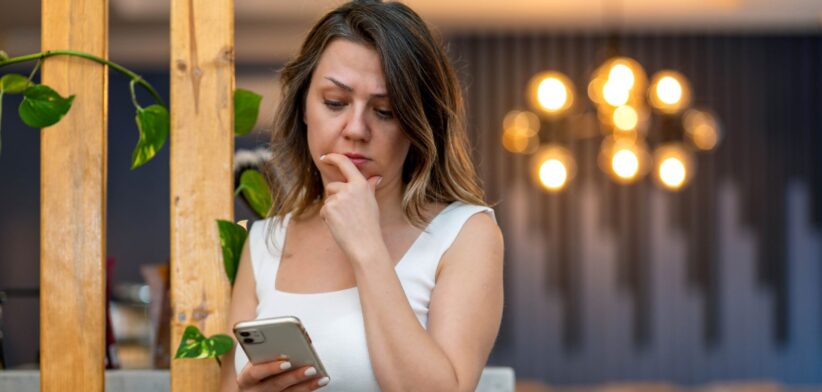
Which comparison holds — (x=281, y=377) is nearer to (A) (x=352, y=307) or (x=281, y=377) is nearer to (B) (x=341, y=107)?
(A) (x=352, y=307)

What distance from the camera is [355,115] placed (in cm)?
136

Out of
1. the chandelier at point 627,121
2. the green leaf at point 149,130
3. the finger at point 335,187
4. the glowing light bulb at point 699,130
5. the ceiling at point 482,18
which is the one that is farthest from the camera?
the ceiling at point 482,18

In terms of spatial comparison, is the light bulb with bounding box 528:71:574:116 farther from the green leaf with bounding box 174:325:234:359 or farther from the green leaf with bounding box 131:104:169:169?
the green leaf with bounding box 174:325:234:359

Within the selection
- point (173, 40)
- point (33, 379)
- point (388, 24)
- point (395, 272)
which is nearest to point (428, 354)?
point (395, 272)

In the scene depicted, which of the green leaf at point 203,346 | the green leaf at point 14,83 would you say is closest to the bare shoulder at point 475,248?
the green leaf at point 203,346

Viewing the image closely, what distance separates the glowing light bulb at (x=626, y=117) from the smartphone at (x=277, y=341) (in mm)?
3966

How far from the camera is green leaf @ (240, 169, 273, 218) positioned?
1.76 meters

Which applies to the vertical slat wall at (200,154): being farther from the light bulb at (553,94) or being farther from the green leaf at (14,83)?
the light bulb at (553,94)

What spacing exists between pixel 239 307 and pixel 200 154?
0.24 meters

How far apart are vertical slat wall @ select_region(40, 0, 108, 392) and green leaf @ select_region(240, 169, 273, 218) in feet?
0.84

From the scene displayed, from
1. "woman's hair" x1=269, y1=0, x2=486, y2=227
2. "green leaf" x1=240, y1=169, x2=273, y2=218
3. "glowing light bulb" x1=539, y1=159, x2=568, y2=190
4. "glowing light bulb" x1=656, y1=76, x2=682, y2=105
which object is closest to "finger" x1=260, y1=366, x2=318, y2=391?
"woman's hair" x1=269, y1=0, x2=486, y2=227

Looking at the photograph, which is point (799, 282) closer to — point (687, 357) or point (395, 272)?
point (687, 357)

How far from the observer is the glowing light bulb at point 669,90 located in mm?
5086

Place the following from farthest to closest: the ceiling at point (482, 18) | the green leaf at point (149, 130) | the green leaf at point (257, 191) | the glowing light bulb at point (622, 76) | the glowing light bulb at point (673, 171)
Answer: the ceiling at point (482, 18), the glowing light bulb at point (673, 171), the glowing light bulb at point (622, 76), the green leaf at point (257, 191), the green leaf at point (149, 130)
